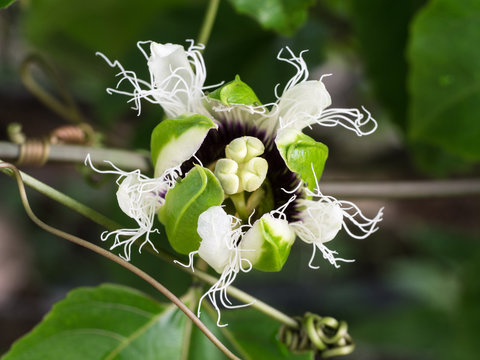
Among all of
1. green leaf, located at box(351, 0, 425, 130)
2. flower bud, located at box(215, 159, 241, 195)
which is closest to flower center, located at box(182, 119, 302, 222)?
flower bud, located at box(215, 159, 241, 195)

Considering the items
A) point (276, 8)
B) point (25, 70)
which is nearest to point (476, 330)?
point (276, 8)

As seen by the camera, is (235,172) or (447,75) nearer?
(235,172)

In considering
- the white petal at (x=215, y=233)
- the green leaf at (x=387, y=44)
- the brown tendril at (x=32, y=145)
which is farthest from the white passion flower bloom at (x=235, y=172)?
the green leaf at (x=387, y=44)

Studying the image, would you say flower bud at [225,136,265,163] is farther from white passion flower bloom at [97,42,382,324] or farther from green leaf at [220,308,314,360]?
green leaf at [220,308,314,360]

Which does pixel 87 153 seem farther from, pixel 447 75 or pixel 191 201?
pixel 447 75

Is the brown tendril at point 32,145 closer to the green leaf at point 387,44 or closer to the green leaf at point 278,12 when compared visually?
the green leaf at point 278,12

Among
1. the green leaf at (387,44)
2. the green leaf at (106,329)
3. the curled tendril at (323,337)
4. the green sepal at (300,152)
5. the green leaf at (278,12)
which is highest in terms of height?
the green leaf at (387,44)

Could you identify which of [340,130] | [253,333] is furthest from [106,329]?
[340,130]
